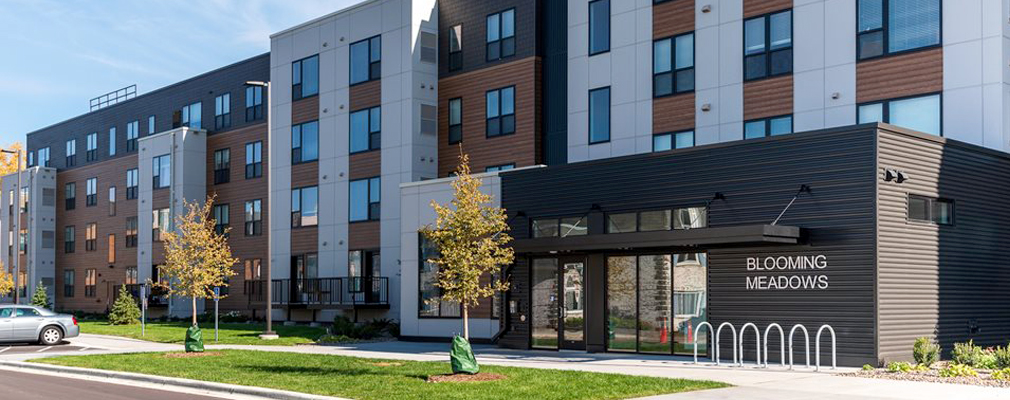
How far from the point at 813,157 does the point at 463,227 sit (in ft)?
26.2

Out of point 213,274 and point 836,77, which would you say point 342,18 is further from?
point 836,77

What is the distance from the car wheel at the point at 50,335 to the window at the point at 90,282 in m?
28.8

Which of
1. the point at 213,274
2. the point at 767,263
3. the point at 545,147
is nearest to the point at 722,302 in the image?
the point at 767,263

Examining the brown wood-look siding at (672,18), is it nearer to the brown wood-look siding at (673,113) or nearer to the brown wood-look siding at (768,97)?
the brown wood-look siding at (673,113)

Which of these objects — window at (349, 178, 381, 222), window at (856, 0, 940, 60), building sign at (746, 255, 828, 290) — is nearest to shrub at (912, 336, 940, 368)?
building sign at (746, 255, 828, 290)

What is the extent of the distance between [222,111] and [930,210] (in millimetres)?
37607

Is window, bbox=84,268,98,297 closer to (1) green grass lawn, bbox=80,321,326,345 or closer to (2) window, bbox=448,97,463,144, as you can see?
(1) green grass lawn, bbox=80,321,326,345

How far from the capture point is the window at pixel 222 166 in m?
51.7

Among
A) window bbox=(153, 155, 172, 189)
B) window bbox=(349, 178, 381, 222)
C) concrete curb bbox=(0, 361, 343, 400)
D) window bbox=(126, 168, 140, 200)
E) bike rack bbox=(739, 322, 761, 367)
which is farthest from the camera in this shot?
window bbox=(126, 168, 140, 200)

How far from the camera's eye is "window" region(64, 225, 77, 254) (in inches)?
2552

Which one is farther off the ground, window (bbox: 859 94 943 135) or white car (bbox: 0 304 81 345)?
window (bbox: 859 94 943 135)

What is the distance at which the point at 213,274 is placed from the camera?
36.1 m

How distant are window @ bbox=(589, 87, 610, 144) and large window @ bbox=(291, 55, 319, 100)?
49.5ft

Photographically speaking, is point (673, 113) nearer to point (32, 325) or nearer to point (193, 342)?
point (193, 342)
